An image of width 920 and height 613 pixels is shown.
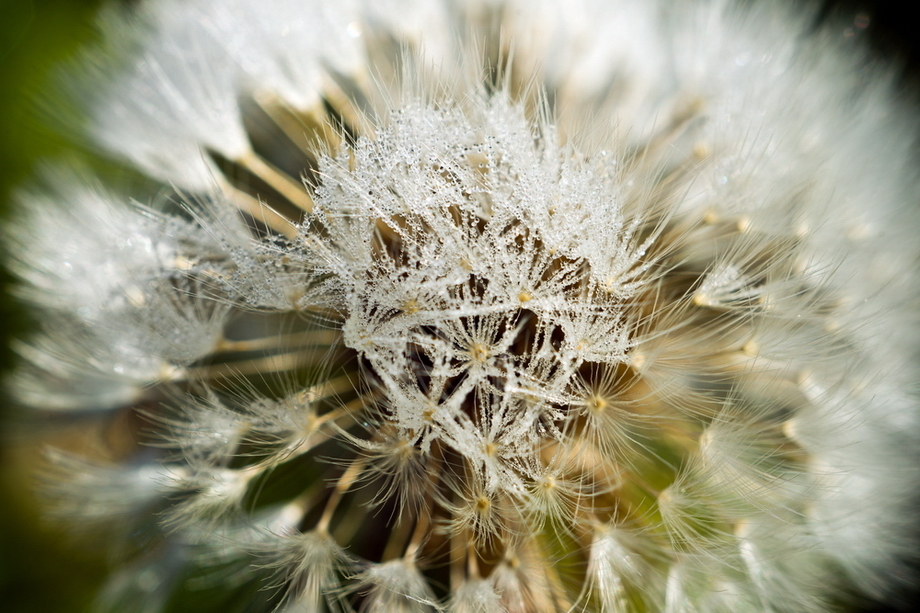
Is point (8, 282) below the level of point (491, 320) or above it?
below

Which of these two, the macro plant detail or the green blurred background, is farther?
the green blurred background

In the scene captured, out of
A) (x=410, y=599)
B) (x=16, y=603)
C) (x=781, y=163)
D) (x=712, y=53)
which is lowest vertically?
(x=16, y=603)

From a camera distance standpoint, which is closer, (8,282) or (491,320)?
(491,320)

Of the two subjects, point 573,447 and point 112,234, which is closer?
point 573,447

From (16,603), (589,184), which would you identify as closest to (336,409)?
(589,184)

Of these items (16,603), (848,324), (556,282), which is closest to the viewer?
(556,282)

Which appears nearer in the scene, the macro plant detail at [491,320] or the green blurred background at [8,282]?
the macro plant detail at [491,320]

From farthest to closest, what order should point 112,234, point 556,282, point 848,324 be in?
point 112,234 < point 848,324 < point 556,282

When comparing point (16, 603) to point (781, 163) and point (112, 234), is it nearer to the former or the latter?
point (112, 234)
